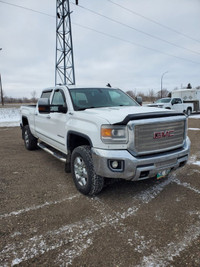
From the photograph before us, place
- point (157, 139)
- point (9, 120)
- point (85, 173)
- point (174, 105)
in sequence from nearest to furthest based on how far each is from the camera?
1. point (157, 139)
2. point (85, 173)
3. point (9, 120)
4. point (174, 105)

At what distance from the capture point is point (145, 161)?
278cm

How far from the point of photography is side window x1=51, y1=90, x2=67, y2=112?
3891mm

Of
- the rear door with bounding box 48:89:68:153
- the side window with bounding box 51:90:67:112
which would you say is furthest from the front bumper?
the side window with bounding box 51:90:67:112

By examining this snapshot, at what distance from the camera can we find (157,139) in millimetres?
2957

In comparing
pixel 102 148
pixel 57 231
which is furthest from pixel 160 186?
pixel 57 231

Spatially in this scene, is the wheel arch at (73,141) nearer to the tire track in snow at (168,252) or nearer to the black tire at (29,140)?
the tire track in snow at (168,252)

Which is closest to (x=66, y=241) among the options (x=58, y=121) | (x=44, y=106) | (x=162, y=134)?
(x=162, y=134)

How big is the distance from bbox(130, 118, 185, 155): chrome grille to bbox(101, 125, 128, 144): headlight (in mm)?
153

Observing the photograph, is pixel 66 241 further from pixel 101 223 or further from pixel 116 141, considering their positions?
pixel 116 141

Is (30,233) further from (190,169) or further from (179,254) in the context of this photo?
(190,169)

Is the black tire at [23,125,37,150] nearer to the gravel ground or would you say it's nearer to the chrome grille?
the gravel ground

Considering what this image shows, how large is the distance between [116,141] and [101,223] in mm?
1129

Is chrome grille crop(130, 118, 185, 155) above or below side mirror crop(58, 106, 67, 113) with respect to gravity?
below

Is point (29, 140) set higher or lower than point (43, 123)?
lower
